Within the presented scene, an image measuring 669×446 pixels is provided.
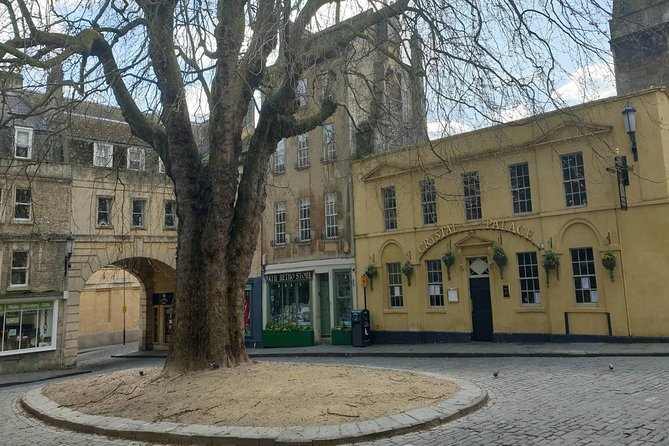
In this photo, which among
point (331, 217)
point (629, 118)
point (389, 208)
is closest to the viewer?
point (629, 118)

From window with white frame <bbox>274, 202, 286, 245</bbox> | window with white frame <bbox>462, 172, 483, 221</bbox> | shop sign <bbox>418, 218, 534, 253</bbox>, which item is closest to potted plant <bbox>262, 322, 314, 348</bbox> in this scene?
window with white frame <bbox>274, 202, 286, 245</bbox>

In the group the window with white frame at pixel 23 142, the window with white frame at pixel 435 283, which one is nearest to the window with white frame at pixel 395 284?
the window with white frame at pixel 435 283

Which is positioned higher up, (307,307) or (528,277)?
(528,277)

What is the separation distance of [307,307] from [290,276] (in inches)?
67.6

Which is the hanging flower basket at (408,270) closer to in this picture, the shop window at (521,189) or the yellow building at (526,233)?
the yellow building at (526,233)

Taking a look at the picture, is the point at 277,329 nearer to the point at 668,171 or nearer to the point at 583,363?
the point at 583,363

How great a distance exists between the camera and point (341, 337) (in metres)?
22.7

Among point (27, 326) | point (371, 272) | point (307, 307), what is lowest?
point (27, 326)

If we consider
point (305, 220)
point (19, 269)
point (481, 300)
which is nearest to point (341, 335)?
point (305, 220)

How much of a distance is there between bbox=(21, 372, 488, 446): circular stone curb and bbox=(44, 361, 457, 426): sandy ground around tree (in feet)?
0.86

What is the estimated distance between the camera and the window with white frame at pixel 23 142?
24.1 meters

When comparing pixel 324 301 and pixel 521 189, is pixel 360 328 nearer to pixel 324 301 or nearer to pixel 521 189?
pixel 324 301

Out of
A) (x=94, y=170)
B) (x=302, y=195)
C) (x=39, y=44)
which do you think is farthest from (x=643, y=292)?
(x=94, y=170)

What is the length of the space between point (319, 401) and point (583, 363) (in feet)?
26.2
